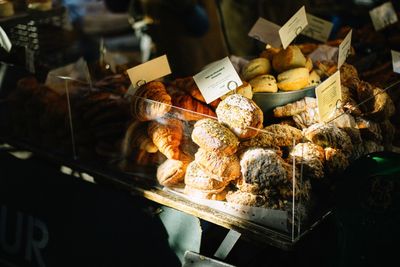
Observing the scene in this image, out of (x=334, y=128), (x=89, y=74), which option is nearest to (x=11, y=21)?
(x=89, y=74)

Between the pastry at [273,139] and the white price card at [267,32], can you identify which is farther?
the white price card at [267,32]

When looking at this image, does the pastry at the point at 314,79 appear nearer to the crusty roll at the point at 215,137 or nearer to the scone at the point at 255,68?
the scone at the point at 255,68

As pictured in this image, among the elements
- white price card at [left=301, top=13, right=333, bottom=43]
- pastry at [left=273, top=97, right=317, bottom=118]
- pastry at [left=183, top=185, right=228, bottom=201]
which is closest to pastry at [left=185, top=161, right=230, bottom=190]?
pastry at [left=183, top=185, right=228, bottom=201]

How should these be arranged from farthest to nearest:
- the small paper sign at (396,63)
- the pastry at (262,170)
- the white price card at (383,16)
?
the white price card at (383,16) → the small paper sign at (396,63) → the pastry at (262,170)

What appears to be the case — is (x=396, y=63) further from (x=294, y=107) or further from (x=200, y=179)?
(x=200, y=179)

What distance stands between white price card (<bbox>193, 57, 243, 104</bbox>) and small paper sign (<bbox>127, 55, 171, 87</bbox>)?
21 cm

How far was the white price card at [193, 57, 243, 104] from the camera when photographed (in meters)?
2.08

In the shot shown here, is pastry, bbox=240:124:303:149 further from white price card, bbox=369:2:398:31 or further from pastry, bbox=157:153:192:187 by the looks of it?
white price card, bbox=369:2:398:31

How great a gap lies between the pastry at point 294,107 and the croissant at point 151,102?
463mm

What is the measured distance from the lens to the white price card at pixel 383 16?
3.15 m

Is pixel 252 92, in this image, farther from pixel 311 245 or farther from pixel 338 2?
pixel 338 2

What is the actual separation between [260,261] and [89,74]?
4.13 ft

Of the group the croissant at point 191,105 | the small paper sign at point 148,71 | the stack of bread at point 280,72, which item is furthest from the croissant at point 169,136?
the stack of bread at point 280,72

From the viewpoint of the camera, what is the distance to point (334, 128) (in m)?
1.99
